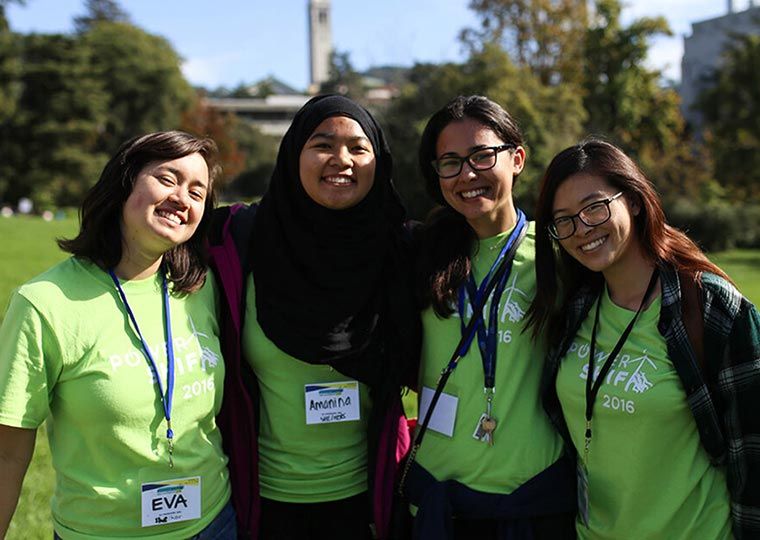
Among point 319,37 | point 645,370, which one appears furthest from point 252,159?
point 319,37

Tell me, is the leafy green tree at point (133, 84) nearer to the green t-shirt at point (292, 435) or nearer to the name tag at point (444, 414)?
the green t-shirt at point (292, 435)

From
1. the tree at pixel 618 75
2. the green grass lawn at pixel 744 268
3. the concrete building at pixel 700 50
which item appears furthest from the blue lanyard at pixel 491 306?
the concrete building at pixel 700 50

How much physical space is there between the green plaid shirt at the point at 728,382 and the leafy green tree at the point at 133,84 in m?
44.4

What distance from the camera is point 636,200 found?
8.13ft

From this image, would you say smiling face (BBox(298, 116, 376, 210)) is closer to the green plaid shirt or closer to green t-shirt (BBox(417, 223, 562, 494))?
green t-shirt (BBox(417, 223, 562, 494))

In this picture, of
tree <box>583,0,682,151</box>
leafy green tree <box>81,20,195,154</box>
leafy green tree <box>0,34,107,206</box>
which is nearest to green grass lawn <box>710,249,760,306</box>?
tree <box>583,0,682,151</box>

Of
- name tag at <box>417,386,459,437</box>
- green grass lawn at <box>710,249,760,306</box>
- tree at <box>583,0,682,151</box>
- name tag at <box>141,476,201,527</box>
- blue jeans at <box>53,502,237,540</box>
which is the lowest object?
green grass lawn at <box>710,249,760,306</box>

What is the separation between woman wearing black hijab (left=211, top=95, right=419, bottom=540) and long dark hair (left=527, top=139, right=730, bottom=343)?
0.54 m

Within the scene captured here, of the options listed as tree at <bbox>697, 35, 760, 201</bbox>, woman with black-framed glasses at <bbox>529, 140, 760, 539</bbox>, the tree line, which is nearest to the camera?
woman with black-framed glasses at <bbox>529, 140, 760, 539</bbox>

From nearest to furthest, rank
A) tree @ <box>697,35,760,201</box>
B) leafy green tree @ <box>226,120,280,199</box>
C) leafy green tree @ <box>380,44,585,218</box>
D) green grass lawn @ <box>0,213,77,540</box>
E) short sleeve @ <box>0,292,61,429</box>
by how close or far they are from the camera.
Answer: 1. short sleeve @ <box>0,292,61,429</box>
2. green grass lawn @ <box>0,213,77,540</box>
3. leafy green tree @ <box>380,44,585,218</box>
4. tree @ <box>697,35,760,201</box>
5. leafy green tree @ <box>226,120,280,199</box>

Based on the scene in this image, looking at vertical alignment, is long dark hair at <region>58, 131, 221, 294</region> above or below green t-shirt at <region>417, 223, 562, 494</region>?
above

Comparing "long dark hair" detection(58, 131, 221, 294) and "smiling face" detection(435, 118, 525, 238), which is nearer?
"long dark hair" detection(58, 131, 221, 294)

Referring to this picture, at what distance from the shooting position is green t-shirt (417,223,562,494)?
2566 mm

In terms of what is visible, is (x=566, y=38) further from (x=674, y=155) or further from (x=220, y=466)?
(x=220, y=466)
